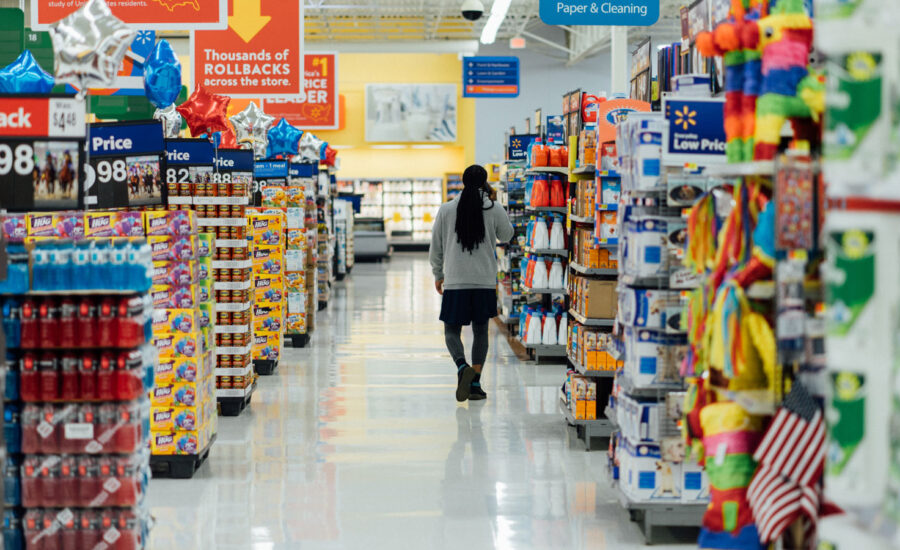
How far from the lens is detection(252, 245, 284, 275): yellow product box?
9.17 m

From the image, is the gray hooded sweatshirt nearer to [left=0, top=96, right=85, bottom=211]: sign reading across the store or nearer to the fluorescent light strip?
[left=0, top=96, right=85, bottom=211]: sign reading across the store

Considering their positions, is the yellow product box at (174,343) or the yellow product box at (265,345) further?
the yellow product box at (265,345)

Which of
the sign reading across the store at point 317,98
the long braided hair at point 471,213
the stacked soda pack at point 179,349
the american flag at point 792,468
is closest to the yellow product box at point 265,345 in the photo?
the long braided hair at point 471,213

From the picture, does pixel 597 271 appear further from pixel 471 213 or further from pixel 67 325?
pixel 67 325

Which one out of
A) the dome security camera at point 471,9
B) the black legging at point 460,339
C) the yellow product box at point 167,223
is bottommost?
the black legging at point 460,339

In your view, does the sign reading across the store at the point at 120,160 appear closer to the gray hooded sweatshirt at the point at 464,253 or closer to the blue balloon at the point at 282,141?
the gray hooded sweatshirt at the point at 464,253

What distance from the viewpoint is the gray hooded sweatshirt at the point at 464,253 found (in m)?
7.78

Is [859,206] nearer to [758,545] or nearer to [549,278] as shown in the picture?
[758,545]

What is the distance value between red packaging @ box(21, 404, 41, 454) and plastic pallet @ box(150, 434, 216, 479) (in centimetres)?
201

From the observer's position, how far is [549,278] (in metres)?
9.77

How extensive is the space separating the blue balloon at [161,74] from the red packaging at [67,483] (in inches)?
119

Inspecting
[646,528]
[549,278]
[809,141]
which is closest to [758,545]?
[809,141]

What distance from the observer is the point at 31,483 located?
12.5 feet

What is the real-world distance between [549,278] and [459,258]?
7.19ft
